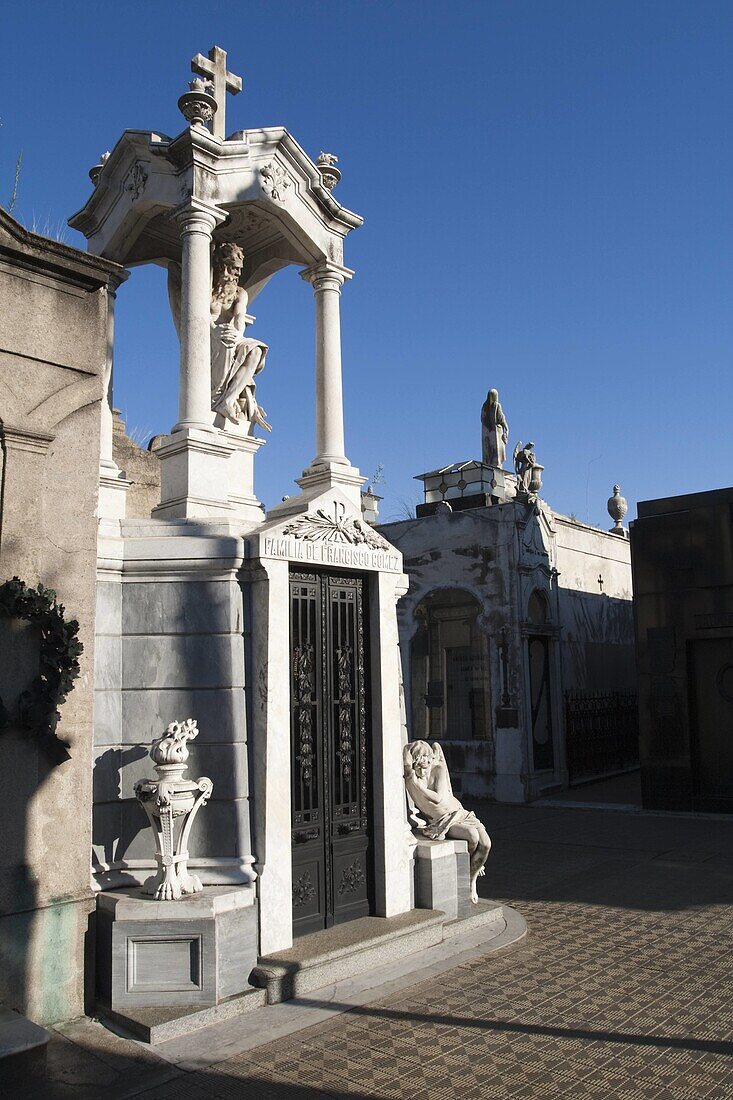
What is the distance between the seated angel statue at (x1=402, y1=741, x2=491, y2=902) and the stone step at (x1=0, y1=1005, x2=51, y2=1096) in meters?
4.03

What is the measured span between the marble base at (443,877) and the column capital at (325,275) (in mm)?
5298

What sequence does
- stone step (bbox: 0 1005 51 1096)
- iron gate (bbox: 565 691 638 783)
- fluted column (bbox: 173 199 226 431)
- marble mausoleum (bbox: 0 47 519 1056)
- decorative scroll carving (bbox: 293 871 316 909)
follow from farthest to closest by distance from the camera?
iron gate (bbox: 565 691 638 783), fluted column (bbox: 173 199 226 431), decorative scroll carving (bbox: 293 871 316 909), marble mausoleum (bbox: 0 47 519 1056), stone step (bbox: 0 1005 51 1096)

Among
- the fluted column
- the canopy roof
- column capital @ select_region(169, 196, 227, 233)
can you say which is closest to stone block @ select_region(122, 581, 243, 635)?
the fluted column

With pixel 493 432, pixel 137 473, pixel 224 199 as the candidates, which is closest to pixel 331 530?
pixel 224 199

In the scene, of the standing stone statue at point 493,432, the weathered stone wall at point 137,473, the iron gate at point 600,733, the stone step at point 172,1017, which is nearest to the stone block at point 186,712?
the stone step at point 172,1017

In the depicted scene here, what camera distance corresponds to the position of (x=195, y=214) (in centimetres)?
747

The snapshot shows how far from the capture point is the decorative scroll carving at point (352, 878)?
7023 mm

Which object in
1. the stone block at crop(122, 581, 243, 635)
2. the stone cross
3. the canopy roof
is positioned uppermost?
the stone cross

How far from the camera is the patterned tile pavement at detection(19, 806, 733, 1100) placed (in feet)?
15.5

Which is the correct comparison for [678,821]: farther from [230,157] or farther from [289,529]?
[230,157]

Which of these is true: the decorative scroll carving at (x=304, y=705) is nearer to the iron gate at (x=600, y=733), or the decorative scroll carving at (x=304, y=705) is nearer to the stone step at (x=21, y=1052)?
the stone step at (x=21, y=1052)

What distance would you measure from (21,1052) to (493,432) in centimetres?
1727

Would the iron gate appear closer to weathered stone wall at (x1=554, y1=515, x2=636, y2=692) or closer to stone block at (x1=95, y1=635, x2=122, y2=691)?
weathered stone wall at (x1=554, y1=515, x2=636, y2=692)

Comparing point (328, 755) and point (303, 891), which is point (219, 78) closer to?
point (328, 755)
